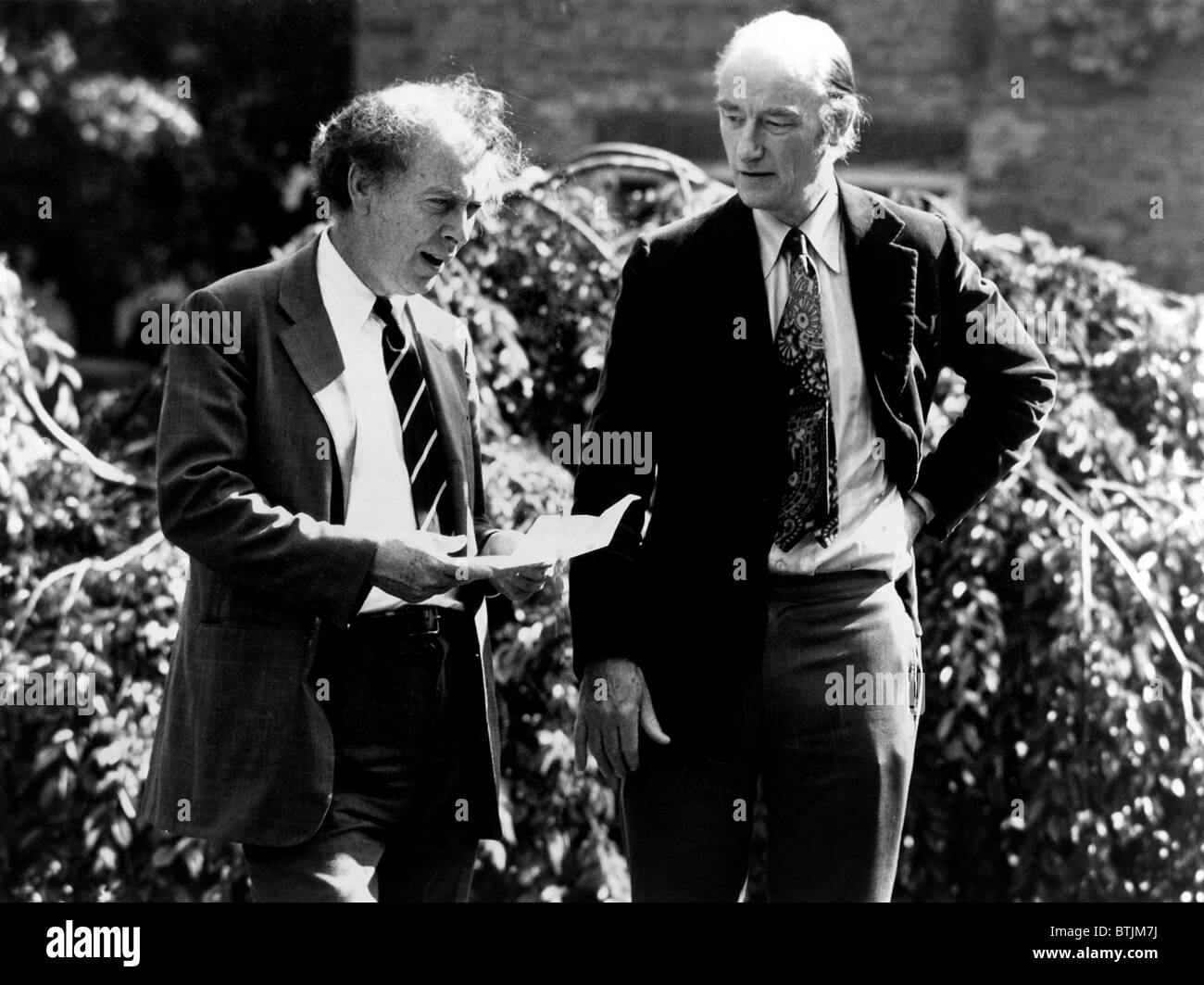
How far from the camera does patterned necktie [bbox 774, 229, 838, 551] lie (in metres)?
2.78

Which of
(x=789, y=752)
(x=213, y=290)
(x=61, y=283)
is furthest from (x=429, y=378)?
(x=61, y=283)

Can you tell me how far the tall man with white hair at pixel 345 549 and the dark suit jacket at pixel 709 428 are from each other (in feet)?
0.72

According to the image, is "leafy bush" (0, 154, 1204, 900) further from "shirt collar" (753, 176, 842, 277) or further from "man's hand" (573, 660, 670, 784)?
"shirt collar" (753, 176, 842, 277)

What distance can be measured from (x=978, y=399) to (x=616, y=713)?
2.78 feet

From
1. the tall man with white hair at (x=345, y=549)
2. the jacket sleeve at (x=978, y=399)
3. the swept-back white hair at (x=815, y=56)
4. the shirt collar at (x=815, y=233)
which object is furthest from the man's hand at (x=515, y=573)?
the swept-back white hair at (x=815, y=56)

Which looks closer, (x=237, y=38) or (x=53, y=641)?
(x=53, y=641)

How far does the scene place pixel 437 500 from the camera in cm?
273

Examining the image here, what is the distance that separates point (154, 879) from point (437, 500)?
5.64 ft

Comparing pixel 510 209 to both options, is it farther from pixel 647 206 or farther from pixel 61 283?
pixel 61 283
